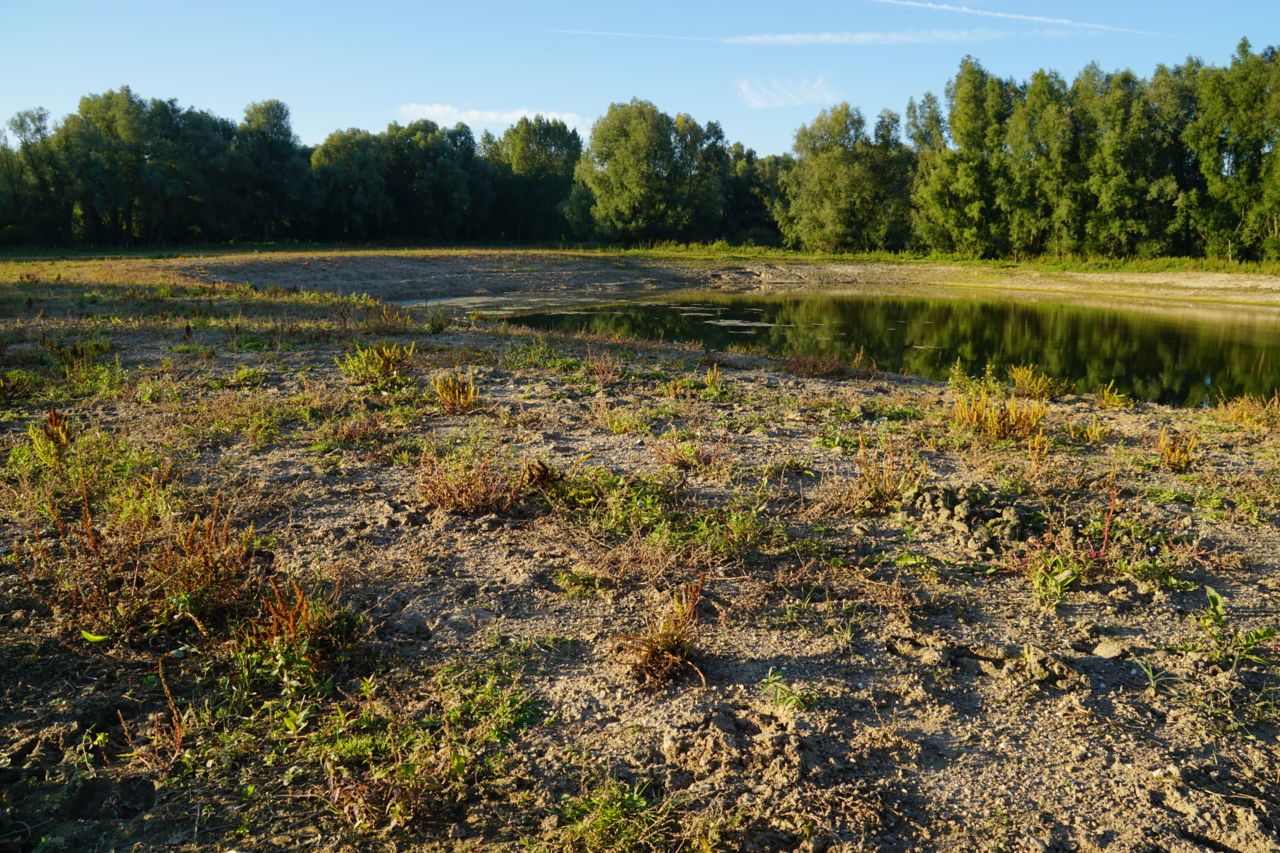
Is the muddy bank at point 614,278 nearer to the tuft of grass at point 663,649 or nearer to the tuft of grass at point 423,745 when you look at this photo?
the tuft of grass at point 663,649

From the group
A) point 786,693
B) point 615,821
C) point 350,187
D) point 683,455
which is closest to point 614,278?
point 350,187

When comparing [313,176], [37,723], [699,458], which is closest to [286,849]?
[37,723]

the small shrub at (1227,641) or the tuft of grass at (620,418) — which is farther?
the tuft of grass at (620,418)

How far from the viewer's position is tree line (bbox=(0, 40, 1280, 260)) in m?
46.2

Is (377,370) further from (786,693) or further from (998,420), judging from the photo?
(786,693)

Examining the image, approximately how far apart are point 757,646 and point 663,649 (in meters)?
0.64

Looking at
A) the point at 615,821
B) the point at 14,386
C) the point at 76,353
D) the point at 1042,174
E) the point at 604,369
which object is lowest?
the point at 615,821

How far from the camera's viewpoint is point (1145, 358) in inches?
798

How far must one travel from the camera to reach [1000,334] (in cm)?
2522

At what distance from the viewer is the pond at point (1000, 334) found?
58.9 feet

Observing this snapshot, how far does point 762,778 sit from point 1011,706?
151 centimetres

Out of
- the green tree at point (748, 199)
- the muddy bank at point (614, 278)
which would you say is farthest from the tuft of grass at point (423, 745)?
the green tree at point (748, 199)

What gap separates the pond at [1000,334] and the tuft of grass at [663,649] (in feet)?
42.9

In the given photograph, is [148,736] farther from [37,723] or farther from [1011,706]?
[1011,706]
